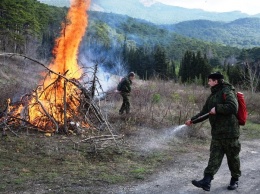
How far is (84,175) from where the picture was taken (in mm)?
5914

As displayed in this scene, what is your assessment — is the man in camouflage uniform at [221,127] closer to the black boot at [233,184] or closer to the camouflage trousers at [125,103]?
the black boot at [233,184]

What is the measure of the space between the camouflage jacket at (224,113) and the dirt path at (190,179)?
108cm

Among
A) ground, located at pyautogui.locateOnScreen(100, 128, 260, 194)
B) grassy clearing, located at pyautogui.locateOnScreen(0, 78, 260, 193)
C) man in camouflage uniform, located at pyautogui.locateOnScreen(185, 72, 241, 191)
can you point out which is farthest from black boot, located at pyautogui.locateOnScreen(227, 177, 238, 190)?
grassy clearing, located at pyautogui.locateOnScreen(0, 78, 260, 193)

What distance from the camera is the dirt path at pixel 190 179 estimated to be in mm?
5527

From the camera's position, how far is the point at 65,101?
857 centimetres

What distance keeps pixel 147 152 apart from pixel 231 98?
3331 mm

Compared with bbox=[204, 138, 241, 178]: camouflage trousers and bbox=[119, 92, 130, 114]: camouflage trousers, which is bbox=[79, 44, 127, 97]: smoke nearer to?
bbox=[119, 92, 130, 114]: camouflage trousers

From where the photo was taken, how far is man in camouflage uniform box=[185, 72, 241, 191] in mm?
5141

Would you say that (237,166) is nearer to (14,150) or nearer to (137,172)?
(137,172)

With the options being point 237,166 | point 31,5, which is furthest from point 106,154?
point 31,5

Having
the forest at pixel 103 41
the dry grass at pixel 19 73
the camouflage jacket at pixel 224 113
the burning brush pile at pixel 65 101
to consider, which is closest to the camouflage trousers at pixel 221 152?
the camouflage jacket at pixel 224 113

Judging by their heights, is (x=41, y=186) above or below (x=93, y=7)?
below

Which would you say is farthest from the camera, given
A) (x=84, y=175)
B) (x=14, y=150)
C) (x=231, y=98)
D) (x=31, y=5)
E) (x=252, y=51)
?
(x=252, y=51)

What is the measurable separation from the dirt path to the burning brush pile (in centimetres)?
213
